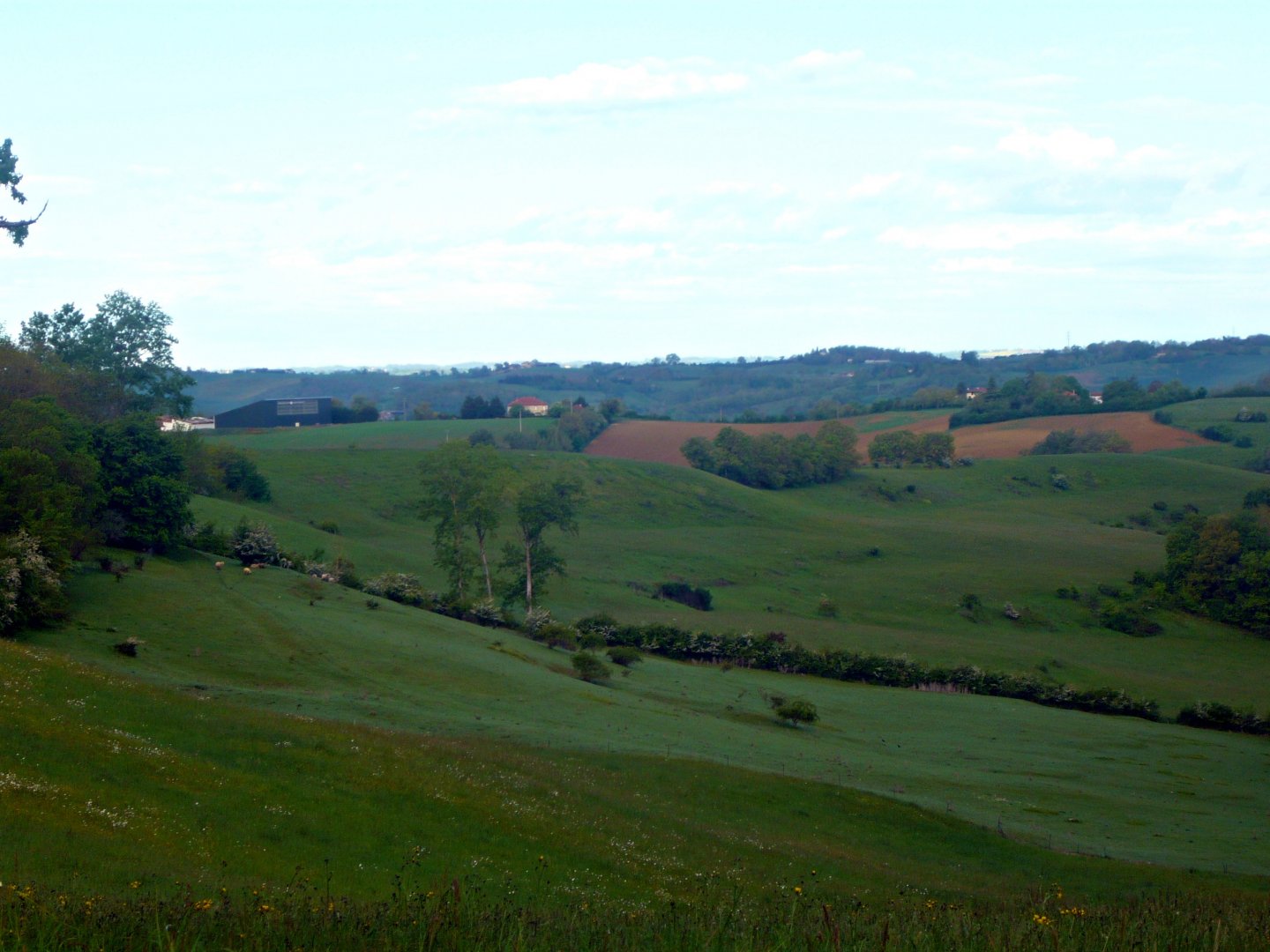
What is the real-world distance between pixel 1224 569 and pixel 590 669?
6283cm

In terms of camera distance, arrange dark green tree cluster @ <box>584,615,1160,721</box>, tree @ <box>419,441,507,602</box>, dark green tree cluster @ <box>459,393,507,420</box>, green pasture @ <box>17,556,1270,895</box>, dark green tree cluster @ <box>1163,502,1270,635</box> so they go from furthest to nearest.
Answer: dark green tree cluster @ <box>459,393,507,420</box> < dark green tree cluster @ <box>1163,502,1270,635</box> < tree @ <box>419,441,507,602</box> < dark green tree cluster @ <box>584,615,1160,721</box> < green pasture @ <box>17,556,1270,895</box>

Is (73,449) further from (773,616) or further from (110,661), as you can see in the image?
(773,616)

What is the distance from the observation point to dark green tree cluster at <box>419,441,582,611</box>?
2736 inches

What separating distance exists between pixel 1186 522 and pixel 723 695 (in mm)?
63616

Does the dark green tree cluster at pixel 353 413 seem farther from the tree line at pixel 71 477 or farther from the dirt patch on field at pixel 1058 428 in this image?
the dirt patch on field at pixel 1058 428

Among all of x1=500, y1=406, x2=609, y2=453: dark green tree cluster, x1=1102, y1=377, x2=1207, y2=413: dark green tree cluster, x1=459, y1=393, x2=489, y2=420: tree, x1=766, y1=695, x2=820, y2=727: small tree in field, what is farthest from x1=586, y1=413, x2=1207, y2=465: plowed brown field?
x1=766, y1=695, x2=820, y2=727: small tree in field

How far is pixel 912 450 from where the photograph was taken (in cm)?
15225

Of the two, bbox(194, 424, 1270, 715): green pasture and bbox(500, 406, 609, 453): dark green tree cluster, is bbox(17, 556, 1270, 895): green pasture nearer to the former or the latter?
bbox(194, 424, 1270, 715): green pasture

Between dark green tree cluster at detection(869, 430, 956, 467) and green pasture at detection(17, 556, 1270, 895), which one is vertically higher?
dark green tree cluster at detection(869, 430, 956, 467)

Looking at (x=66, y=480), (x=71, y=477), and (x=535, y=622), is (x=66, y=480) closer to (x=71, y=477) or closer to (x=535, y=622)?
(x=71, y=477)

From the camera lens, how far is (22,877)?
37.4ft

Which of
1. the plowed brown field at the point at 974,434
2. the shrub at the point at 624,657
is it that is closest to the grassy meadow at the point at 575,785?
the shrub at the point at 624,657

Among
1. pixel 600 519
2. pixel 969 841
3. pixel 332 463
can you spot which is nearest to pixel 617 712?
pixel 969 841

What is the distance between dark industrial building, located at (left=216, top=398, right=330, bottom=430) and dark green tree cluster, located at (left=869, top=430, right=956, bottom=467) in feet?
295
